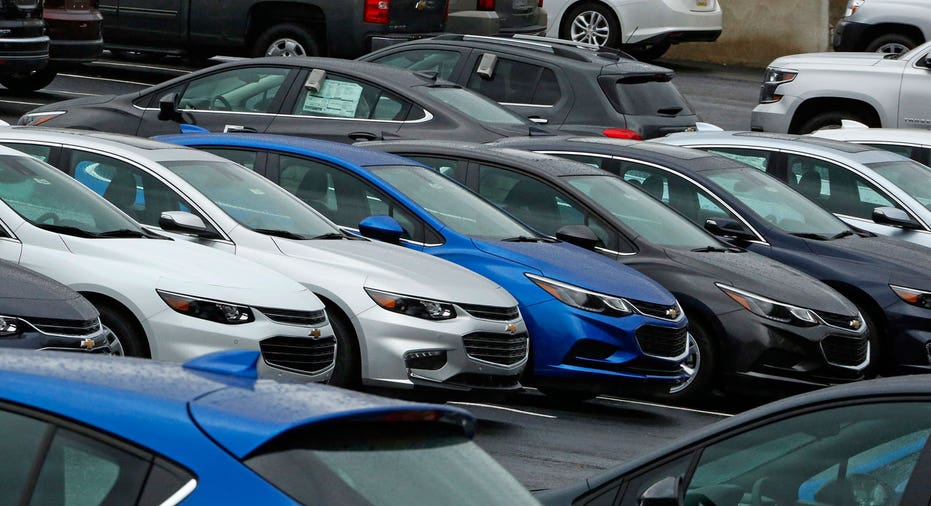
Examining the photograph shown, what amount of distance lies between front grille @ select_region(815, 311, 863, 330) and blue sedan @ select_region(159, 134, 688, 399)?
3.41 ft

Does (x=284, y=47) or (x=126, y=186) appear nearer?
(x=126, y=186)

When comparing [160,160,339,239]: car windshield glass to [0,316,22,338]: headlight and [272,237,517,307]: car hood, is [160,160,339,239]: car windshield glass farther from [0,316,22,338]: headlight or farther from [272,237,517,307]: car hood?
[0,316,22,338]: headlight

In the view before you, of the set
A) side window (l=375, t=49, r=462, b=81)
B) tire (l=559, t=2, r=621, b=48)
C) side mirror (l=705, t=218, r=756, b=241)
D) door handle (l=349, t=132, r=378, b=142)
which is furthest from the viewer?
tire (l=559, t=2, r=621, b=48)

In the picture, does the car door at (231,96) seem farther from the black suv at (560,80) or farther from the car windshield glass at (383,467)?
the car windshield glass at (383,467)

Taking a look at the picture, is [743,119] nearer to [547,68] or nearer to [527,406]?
[547,68]

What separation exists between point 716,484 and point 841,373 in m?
6.27

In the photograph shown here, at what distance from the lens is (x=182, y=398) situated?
9.77 ft

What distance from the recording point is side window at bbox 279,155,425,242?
32.1 ft

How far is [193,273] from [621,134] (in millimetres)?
6854

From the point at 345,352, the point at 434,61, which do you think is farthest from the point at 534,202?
the point at 434,61

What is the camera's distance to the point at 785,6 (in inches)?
1064

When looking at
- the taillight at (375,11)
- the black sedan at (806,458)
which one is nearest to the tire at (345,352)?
the black sedan at (806,458)

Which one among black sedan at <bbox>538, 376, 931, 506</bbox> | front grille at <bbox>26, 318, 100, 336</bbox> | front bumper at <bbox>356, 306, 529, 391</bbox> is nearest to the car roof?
black sedan at <bbox>538, 376, 931, 506</bbox>

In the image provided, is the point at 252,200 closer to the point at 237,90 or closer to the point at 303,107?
the point at 303,107
